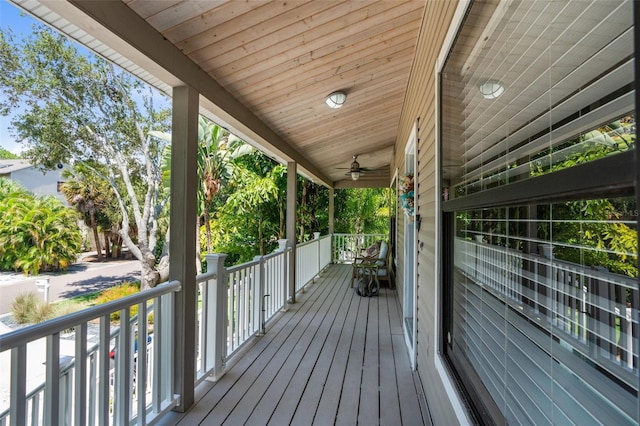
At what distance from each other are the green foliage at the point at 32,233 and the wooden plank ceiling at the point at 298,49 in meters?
4.11

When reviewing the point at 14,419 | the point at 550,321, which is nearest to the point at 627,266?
the point at 550,321

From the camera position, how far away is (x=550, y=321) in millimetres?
759

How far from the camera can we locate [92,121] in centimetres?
781

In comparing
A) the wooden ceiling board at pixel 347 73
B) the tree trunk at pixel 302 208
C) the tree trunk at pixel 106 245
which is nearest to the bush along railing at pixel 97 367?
the wooden ceiling board at pixel 347 73

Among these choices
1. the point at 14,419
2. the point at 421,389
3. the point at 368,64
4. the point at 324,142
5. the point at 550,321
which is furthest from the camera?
the point at 324,142

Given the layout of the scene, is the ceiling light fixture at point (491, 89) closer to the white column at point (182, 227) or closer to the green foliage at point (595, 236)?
the green foliage at point (595, 236)

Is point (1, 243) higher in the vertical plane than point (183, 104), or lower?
lower

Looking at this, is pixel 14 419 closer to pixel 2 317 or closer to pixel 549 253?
pixel 549 253

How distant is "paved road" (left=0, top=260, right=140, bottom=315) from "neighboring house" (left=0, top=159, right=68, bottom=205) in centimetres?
144

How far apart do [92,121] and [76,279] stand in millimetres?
4070

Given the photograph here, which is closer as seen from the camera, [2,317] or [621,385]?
[621,385]

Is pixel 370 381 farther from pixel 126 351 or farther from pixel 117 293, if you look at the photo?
pixel 117 293

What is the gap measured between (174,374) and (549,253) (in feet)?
7.64

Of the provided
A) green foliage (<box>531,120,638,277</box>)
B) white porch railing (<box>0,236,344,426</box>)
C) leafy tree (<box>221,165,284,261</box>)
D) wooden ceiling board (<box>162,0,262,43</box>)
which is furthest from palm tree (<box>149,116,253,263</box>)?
green foliage (<box>531,120,638,277</box>)
